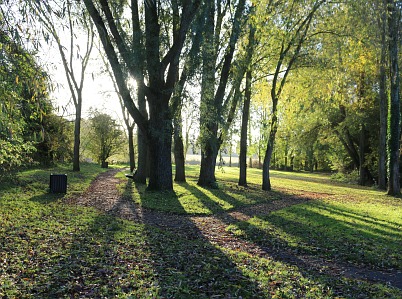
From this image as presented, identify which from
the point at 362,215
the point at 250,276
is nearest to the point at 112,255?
the point at 250,276

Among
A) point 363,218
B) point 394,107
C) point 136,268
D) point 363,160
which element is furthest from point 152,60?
point 363,160

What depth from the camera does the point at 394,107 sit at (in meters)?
19.0

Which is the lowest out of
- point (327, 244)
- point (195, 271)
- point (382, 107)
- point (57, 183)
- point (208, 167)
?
point (327, 244)

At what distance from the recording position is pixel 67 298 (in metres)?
4.08

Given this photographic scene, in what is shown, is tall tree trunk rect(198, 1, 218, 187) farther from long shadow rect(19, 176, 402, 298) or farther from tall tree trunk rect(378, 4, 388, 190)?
tall tree trunk rect(378, 4, 388, 190)

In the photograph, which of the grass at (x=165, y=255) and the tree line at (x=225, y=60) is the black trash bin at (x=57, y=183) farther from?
the tree line at (x=225, y=60)

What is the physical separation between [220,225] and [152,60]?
7091 mm

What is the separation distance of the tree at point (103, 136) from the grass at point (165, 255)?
27368 millimetres

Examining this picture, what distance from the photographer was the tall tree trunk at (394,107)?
18.6m

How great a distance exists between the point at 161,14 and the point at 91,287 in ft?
40.1

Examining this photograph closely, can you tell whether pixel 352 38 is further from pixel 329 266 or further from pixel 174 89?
pixel 329 266

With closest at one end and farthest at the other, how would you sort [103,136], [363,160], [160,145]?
[160,145] < [363,160] < [103,136]

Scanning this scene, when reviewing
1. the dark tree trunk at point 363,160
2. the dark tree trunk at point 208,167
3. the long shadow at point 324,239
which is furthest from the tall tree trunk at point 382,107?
the long shadow at point 324,239

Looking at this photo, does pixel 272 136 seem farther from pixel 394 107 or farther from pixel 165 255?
pixel 165 255
